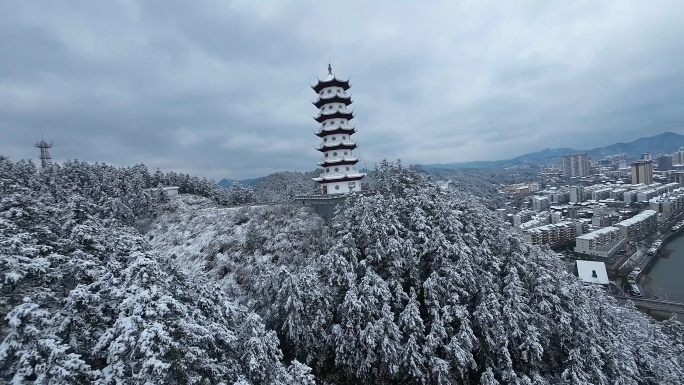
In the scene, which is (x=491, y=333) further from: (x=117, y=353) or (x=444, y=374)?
(x=117, y=353)

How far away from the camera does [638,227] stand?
63500 mm

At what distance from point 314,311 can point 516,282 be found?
9950 millimetres

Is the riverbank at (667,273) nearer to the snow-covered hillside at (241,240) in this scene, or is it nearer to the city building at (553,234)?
the city building at (553,234)

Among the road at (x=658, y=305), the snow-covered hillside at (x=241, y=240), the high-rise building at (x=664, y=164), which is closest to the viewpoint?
the snow-covered hillside at (x=241, y=240)

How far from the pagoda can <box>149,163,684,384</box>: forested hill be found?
7016mm

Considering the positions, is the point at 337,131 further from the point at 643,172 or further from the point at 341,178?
the point at 643,172

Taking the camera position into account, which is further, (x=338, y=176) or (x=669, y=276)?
(x=669, y=276)

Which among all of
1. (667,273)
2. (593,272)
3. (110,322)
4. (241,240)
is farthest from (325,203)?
(667,273)

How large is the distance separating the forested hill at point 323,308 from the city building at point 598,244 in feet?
115

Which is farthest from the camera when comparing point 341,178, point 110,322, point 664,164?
point 664,164

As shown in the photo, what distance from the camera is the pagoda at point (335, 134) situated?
86.0ft

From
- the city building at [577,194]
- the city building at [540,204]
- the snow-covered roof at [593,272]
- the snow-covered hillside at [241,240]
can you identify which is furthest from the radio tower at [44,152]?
the city building at [577,194]

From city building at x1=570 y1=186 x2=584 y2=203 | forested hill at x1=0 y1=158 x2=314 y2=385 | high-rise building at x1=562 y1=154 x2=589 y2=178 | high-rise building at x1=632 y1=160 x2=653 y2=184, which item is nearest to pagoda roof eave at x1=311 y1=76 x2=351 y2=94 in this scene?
forested hill at x1=0 y1=158 x2=314 y2=385

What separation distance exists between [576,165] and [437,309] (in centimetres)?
21386
